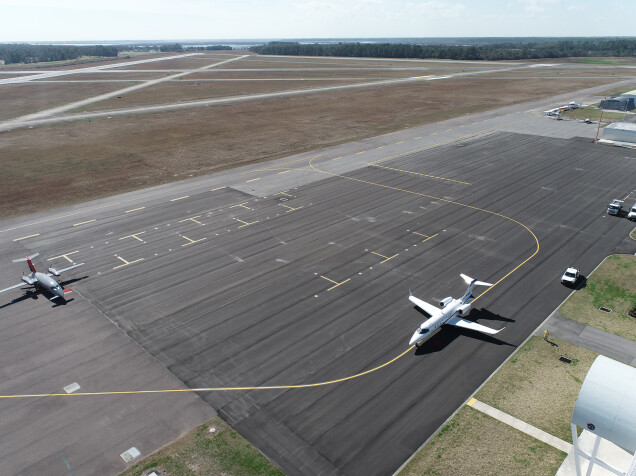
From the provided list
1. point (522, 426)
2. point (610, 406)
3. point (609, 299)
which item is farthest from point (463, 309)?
point (610, 406)

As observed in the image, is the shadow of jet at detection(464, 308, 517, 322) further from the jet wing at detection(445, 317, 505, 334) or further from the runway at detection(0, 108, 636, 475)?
the jet wing at detection(445, 317, 505, 334)

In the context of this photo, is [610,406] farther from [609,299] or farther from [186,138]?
[186,138]

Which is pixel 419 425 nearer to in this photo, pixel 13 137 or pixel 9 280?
pixel 9 280

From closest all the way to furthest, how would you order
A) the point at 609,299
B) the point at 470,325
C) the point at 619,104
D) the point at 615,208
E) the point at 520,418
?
the point at 520,418
the point at 470,325
the point at 609,299
the point at 615,208
the point at 619,104

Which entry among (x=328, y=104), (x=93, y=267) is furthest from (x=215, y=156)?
(x=328, y=104)

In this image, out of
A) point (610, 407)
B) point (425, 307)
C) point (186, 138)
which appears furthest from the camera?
point (186, 138)

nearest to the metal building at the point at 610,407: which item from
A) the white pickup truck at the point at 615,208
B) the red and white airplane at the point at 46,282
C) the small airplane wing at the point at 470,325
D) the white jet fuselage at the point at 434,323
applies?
the white jet fuselage at the point at 434,323

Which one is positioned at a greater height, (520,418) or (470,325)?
(470,325)
